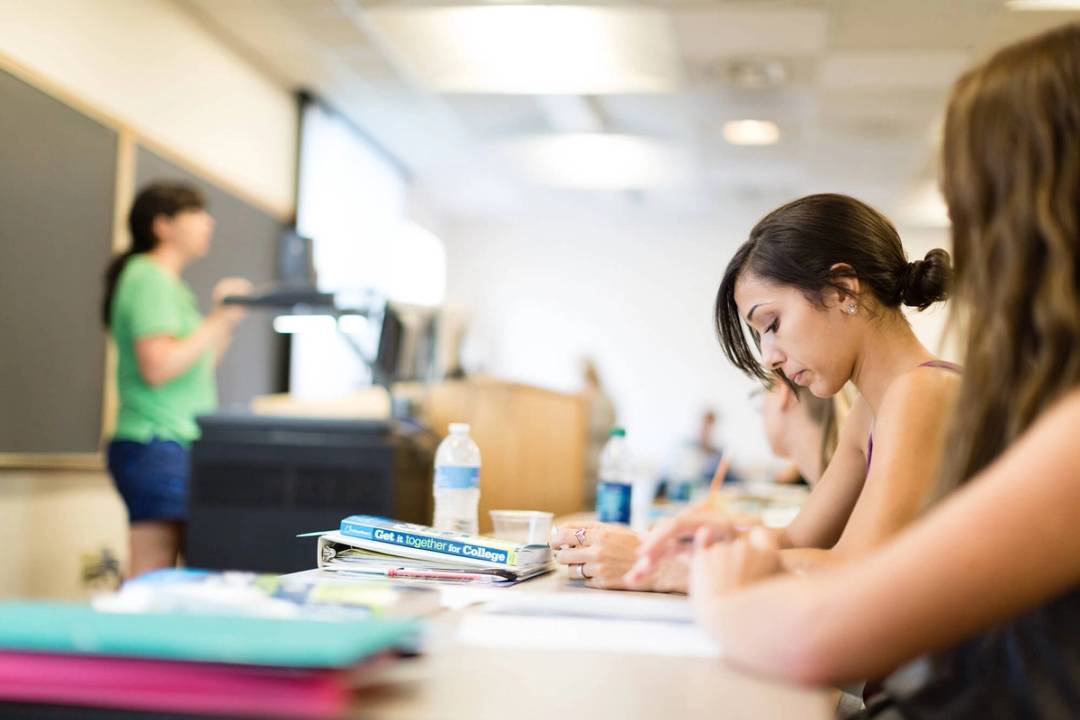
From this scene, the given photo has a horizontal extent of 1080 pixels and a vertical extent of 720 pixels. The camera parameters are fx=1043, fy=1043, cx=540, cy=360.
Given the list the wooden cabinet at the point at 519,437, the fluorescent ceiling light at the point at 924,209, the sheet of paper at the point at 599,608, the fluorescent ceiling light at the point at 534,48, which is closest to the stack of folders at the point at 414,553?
the sheet of paper at the point at 599,608

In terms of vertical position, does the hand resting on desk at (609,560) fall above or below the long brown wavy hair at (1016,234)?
below

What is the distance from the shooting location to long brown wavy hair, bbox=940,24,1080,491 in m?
0.79

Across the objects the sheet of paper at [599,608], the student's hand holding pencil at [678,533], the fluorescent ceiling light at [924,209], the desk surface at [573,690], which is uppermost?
the fluorescent ceiling light at [924,209]

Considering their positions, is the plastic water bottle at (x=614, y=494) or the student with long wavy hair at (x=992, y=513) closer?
the student with long wavy hair at (x=992, y=513)

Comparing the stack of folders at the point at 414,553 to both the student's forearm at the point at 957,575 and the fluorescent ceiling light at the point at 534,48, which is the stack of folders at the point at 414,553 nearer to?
the student's forearm at the point at 957,575

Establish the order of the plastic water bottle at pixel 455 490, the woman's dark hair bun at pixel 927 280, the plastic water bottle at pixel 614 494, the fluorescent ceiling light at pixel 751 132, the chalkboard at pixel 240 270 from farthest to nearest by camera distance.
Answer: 1. the fluorescent ceiling light at pixel 751 132
2. the chalkboard at pixel 240 270
3. the plastic water bottle at pixel 614 494
4. the plastic water bottle at pixel 455 490
5. the woman's dark hair bun at pixel 927 280

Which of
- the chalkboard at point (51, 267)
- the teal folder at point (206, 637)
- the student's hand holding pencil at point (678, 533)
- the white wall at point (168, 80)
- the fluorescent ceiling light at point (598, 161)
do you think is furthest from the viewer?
the fluorescent ceiling light at point (598, 161)

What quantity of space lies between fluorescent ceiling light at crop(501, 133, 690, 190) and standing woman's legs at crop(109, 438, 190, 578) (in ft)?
11.6

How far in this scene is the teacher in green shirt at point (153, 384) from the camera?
2852 millimetres

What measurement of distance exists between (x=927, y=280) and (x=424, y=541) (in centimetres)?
79

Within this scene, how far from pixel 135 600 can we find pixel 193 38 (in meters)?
4.03

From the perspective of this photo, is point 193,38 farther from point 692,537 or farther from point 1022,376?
point 1022,376

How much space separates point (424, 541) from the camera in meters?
1.33

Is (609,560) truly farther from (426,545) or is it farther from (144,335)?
(144,335)
